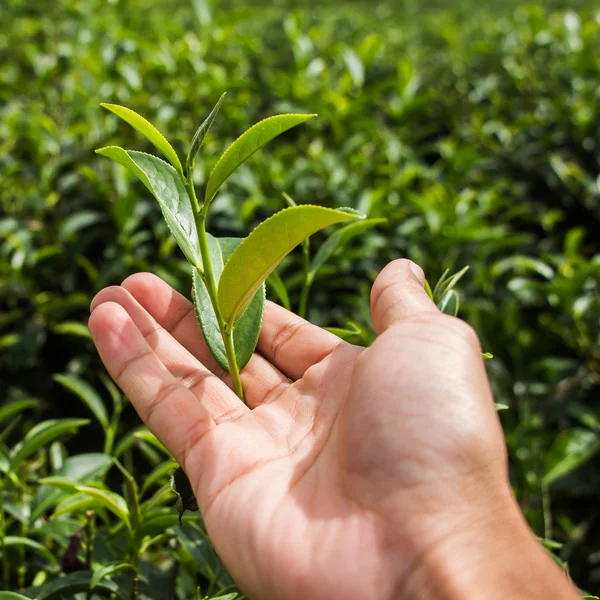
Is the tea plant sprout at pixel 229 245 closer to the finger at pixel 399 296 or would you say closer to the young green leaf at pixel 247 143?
the young green leaf at pixel 247 143

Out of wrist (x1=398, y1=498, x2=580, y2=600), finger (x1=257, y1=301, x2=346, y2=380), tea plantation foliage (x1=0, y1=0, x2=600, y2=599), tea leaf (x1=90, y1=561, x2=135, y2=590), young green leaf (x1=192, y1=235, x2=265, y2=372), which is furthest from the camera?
tea plantation foliage (x1=0, y1=0, x2=600, y2=599)

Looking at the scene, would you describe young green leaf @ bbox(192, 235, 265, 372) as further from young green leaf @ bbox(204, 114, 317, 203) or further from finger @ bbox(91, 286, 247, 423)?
young green leaf @ bbox(204, 114, 317, 203)

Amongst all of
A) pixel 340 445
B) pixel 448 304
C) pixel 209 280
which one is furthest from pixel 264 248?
pixel 448 304

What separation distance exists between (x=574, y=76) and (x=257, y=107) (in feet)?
4.83

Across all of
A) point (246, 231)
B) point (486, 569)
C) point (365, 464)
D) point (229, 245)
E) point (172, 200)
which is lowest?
point (486, 569)

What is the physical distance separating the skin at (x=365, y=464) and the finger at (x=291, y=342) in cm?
7

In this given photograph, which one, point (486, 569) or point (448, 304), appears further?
point (448, 304)

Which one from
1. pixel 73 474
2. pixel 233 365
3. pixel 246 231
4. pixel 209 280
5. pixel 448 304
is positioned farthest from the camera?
pixel 246 231

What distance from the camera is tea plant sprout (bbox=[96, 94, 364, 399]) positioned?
1.16m

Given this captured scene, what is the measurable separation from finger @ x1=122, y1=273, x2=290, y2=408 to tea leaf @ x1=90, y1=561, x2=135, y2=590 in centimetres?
42

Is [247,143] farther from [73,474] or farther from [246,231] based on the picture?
[246,231]

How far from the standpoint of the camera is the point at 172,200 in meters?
1.37

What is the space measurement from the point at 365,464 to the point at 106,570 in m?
0.52

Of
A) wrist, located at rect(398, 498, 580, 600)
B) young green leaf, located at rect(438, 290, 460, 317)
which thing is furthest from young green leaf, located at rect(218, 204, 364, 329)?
wrist, located at rect(398, 498, 580, 600)
